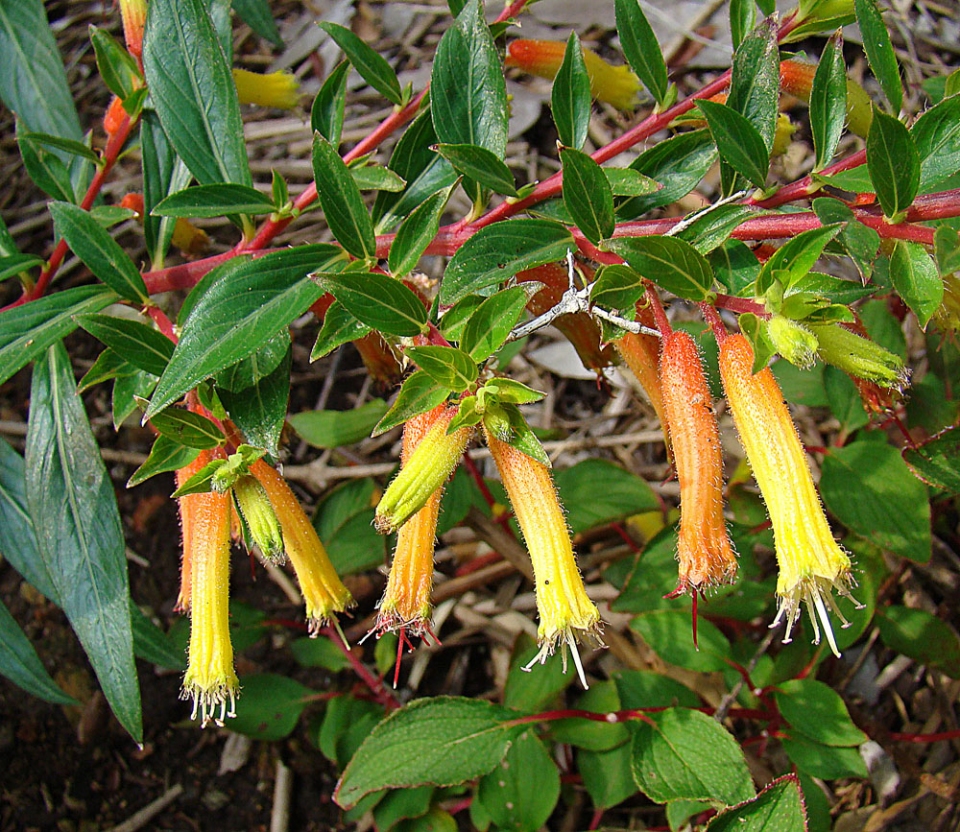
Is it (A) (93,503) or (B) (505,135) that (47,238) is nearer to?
(A) (93,503)

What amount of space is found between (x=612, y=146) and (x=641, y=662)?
5.38 ft

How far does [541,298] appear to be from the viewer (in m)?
1.84

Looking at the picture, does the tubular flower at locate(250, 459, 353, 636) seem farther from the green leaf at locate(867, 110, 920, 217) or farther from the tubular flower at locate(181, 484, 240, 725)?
the green leaf at locate(867, 110, 920, 217)

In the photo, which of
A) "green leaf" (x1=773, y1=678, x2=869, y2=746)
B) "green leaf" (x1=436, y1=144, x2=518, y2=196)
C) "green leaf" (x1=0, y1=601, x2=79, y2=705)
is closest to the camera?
"green leaf" (x1=436, y1=144, x2=518, y2=196)

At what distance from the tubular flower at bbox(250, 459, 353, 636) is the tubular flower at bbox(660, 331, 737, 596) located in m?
0.70

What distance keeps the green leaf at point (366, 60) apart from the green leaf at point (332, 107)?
32 mm

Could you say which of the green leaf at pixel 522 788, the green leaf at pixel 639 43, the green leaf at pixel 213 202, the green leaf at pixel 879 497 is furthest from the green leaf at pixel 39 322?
the green leaf at pixel 879 497

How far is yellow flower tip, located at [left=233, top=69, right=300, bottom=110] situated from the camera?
245 cm

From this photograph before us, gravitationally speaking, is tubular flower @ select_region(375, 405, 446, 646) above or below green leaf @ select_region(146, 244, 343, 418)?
below

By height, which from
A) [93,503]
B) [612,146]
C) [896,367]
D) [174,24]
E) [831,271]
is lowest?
[831,271]

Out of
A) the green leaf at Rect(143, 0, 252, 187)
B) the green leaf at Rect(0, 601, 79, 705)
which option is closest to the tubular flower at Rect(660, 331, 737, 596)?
the green leaf at Rect(143, 0, 252, 187)

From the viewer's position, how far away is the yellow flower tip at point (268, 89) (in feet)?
8.03

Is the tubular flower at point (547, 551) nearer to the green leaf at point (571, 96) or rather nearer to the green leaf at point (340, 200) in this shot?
the green leaf at point (340, 200)

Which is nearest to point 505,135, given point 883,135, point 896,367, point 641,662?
point 883,135
